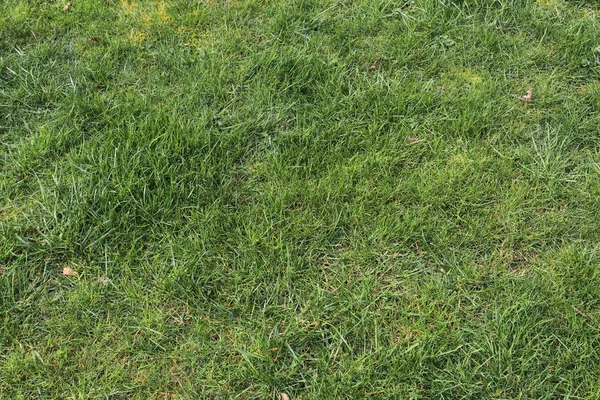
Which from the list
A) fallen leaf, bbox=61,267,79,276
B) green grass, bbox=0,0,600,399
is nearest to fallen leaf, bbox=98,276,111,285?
green grass, bbox=0,0,600,399

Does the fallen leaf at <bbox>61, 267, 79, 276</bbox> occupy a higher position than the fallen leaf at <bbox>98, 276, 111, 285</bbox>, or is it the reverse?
the fallen leaf at <bbox>61, 267, 79, 276</bbox>

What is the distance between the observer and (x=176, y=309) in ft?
8.15

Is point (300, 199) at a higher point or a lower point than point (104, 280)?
higher

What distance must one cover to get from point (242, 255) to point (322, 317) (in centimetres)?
45

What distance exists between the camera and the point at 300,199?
2809 millimetres

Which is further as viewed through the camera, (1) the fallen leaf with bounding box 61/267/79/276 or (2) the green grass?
(1) the fallen leaf with bounding box 61/267/79/276

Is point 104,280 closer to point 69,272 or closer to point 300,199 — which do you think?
point 69,272

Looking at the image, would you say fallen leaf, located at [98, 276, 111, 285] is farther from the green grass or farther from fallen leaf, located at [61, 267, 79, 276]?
fallen leaf, located at [61, 267, 79, 276]

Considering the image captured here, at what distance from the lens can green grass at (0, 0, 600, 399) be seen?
7.68ft

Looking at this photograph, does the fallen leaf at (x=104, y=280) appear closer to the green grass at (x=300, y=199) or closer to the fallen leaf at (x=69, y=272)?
the green grass at (x=300, y=199)

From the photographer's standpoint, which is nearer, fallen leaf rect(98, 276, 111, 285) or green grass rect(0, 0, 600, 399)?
green grass rect(0, 0, 600, 399)

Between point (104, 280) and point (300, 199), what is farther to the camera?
point (300, 199)

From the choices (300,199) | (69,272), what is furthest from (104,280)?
(300,199)

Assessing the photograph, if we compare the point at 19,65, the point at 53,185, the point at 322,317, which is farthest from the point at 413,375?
the point at 19,65
